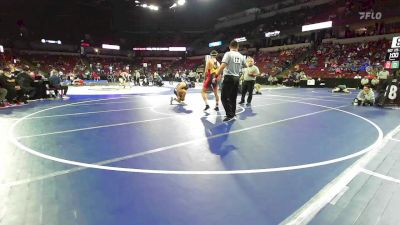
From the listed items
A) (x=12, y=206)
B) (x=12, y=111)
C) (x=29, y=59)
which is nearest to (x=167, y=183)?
(x=12, y=206)

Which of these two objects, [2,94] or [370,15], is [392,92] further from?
[370,15]

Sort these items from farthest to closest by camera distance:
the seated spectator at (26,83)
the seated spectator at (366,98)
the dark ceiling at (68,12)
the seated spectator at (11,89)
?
the dark ceiling at (68,12) < the seated spectator at (26,83) < the seated spectator at (366,98) < the seated spectator at (11,89)

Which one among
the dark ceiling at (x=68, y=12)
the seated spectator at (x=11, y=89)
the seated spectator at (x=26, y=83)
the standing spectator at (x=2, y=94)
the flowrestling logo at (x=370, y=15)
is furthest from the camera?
the dark ceiling at (x=68, y=12)

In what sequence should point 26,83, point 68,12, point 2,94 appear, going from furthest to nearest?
point 68,12
point 26,83
point 2,94

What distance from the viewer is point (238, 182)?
3137mm

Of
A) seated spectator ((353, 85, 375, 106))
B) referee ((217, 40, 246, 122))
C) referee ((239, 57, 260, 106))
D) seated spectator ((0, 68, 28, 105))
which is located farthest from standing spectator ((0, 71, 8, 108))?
seated spectator ((353, 85, 375, 106))

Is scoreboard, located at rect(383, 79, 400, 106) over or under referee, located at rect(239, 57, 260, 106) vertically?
under

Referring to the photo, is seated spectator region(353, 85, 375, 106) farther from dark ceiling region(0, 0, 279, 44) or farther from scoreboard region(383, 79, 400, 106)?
dark ceiling region(0, 0, 279, 44)

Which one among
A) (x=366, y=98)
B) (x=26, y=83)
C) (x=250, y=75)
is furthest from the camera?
(x=26, y=83)

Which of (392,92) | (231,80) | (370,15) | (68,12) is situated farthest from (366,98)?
(68,12)

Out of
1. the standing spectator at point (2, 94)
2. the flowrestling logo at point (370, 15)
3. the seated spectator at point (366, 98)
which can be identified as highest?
the flowrestling logo at point (370, 15)

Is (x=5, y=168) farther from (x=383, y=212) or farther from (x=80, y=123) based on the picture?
(x=383, y=212)

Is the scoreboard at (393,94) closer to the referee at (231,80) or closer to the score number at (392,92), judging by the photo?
the score number at (392,92)

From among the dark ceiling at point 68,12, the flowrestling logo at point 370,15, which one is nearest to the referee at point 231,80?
the flowrestling logo at point 370,15
